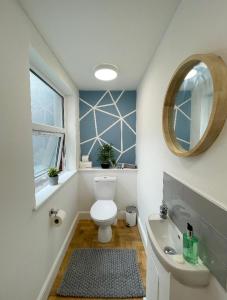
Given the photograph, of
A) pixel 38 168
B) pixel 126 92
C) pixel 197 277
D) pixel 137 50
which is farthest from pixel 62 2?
pixel 126 92

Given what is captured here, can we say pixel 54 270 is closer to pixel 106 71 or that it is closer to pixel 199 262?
pixel 199 262

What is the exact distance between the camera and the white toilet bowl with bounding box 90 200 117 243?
6.97 feet

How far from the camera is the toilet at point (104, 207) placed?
2.15 m

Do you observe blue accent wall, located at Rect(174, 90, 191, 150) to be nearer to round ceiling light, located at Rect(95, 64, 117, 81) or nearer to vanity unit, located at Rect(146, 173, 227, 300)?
vanity unit, located at Rect(146, 173, 227, 300)

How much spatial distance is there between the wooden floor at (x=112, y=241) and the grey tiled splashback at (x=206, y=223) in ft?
3.86

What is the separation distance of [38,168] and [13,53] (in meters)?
1.23

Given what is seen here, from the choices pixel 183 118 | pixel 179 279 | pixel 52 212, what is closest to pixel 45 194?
pixel 52 212

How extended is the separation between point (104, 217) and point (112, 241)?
1.57ft

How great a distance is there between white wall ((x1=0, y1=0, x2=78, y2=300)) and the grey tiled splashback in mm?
1055

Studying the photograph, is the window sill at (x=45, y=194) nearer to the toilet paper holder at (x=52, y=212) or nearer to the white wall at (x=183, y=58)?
the toilet paper holder at (x=52, y=212)

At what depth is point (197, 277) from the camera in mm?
798

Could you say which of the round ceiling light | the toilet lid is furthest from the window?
the toilet lid

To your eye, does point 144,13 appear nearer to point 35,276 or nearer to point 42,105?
point 42,105

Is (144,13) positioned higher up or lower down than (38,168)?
higher up
